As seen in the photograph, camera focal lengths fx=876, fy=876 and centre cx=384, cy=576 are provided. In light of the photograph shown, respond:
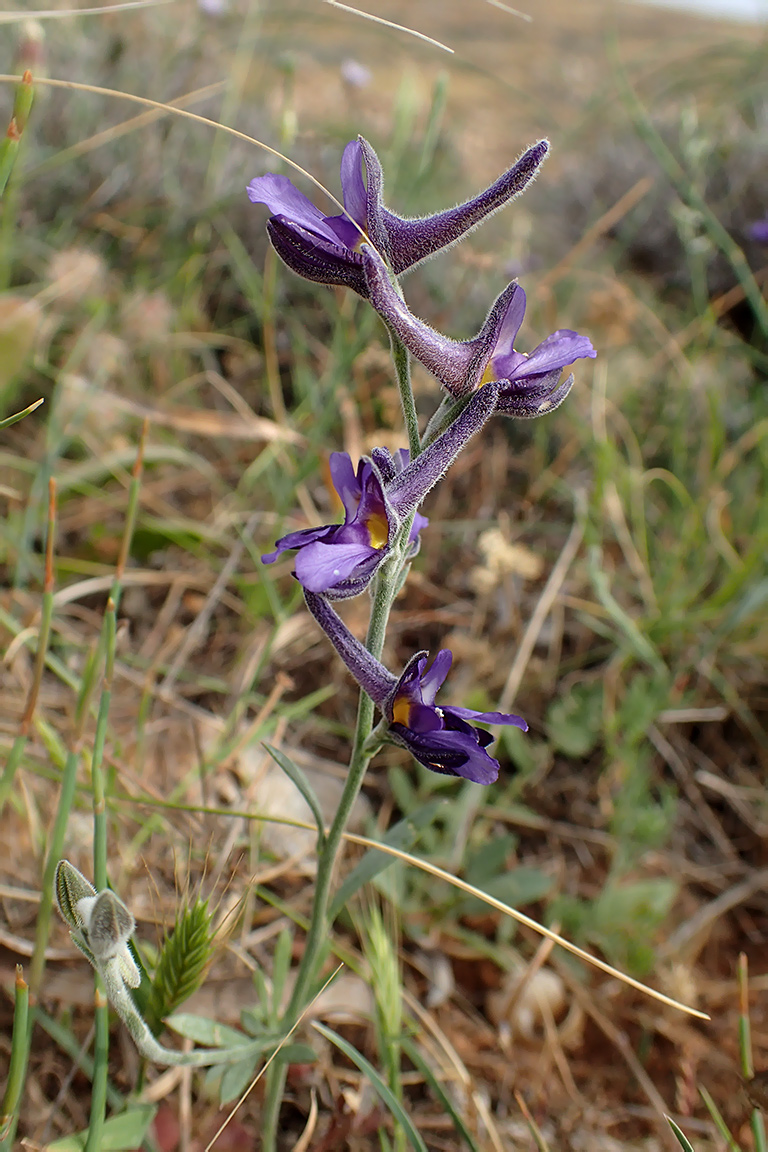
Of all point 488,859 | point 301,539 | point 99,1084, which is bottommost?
point 488,859

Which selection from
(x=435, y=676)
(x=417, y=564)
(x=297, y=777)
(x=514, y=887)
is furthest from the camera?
(x=417, y=564)

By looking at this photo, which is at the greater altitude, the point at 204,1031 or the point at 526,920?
the point at 526,920

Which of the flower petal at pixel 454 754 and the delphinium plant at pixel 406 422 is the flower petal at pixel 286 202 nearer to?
the delphinium plant at pixel 406 422

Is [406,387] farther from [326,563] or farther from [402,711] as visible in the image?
[402,711]

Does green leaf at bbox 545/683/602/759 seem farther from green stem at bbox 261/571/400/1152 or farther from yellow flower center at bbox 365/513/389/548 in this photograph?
yellow flower center at bbox 365/513/389/548

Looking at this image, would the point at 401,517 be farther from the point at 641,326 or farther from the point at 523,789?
the point at 641,326

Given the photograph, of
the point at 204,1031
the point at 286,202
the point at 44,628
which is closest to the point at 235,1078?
the point at 204,1031

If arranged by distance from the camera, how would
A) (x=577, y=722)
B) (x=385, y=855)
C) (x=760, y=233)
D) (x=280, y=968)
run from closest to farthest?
(x=385, y=855), (x=280, y=968), (x=577, y=722), (x=760, y=233)

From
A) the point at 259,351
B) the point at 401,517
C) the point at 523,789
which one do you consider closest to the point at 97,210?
the point at 259,351
